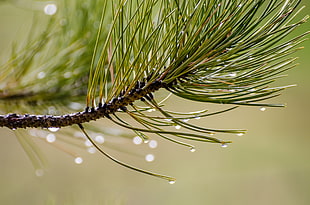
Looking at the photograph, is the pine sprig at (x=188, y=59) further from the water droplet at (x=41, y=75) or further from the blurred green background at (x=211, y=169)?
the blurred green background at (x=211, y=169)

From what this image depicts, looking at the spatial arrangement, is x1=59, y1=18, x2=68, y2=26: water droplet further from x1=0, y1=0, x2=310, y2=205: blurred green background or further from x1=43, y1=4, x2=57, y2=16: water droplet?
x1=0, y1=0, x2=310, y2=205: blurred green background

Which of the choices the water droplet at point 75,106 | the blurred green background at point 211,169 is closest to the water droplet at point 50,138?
the water droplet at point 75,106

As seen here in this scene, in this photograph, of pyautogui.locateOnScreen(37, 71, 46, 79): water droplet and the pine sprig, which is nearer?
the pine sprig

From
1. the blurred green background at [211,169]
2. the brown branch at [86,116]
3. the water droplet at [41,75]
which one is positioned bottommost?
the blurred green background at [211,169]

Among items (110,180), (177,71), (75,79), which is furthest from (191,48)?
(110,180)

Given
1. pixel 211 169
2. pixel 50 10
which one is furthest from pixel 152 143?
→ pixel 211 169

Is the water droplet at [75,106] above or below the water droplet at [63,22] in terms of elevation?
below

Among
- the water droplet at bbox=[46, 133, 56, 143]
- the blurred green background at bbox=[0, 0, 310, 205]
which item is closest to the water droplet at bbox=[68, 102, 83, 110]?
the water droplet at bbox=[46, 133, 56, 143]

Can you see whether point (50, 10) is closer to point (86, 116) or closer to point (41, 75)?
point (41, 75)
